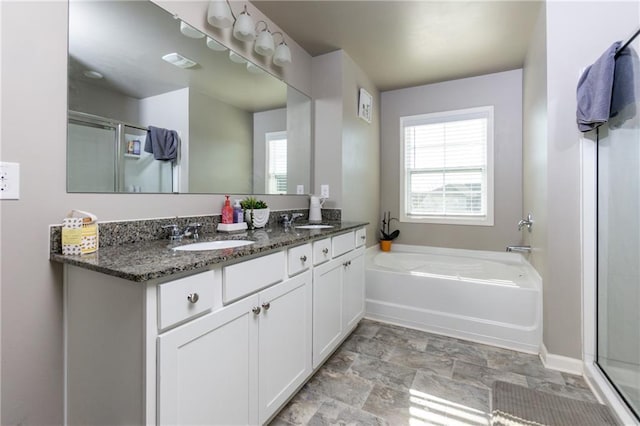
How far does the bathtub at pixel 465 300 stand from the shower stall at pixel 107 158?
198 centimetres

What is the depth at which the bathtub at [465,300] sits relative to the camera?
2.18 metres

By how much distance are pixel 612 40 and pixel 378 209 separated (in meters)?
2.39

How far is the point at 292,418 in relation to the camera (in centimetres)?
146

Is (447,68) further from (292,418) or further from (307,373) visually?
(292,418)

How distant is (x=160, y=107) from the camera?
1.49 meters

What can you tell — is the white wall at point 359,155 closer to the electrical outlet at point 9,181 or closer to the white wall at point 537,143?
the white wall at point 537,143

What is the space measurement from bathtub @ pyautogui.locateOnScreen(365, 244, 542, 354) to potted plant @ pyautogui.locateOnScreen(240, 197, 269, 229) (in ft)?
4.00

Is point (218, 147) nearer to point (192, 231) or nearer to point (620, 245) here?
point (192, 231)

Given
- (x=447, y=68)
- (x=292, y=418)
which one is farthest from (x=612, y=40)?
(x=292, y=418)

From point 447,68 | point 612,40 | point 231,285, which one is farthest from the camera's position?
point 447,68

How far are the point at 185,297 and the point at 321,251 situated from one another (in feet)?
3.06

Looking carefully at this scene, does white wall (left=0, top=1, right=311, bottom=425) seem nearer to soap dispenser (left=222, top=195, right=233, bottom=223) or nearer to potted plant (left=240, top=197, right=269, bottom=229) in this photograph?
soap dispenser (left=222, top=195, right=233, bottom=223)

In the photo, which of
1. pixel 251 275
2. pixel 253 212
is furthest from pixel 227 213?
pixel 251 275

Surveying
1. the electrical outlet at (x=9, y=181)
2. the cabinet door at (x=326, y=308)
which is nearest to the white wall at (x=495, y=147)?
the cabinet door at (x=326, y=308)
